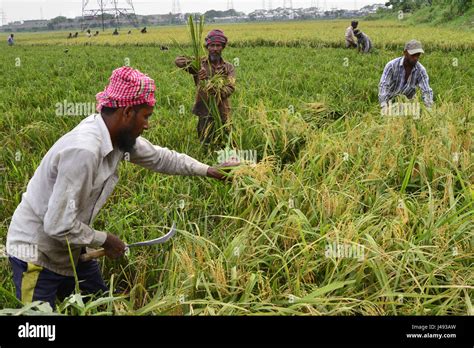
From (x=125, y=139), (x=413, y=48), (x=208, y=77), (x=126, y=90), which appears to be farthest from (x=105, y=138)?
(x=413, y=48)

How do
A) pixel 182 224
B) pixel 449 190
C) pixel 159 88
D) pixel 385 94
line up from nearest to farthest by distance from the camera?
1. pixel 449 190
2. pixel 182 224
3. pixel 385 94
4. pixel 159 88

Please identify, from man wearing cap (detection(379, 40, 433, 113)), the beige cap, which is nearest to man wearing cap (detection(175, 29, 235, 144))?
man wearing cap (detection(379, 40, 433, 113))

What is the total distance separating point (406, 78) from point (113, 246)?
3403mm

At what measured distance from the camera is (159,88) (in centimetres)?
705

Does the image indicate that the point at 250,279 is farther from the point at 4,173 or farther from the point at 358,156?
the point at 4,173

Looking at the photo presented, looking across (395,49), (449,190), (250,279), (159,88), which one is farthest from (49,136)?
(395,49)

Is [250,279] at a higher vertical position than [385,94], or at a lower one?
lower

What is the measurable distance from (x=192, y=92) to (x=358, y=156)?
3758 millimetres

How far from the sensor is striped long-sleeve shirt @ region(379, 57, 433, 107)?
4.19m

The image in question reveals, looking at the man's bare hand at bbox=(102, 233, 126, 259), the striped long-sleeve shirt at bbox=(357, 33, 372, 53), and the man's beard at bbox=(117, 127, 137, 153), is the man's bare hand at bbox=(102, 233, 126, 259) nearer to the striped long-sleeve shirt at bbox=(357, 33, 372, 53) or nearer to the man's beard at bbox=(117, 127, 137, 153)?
the man's beard at bbox=(117, 127, 137, 153)

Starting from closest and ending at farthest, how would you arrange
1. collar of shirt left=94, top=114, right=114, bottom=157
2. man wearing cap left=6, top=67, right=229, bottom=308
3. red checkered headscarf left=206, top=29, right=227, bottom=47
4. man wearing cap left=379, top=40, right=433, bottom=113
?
man wearing cap left=6, top=67, right=229, bottom=308, collar of shirt left=94, top=114, right=114, bottom=157, red checkered headscarf left=206, top=29, right=227, bottom=47, man wearing cap left=379, top=40, right=433, bottom=113

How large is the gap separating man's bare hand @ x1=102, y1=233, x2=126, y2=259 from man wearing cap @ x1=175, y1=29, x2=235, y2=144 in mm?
1821

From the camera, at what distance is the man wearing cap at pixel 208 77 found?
145 inches
